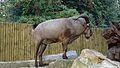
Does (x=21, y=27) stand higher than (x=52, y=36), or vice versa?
(x=52, y=36)

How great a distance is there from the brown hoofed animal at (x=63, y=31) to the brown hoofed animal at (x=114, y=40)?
348mm

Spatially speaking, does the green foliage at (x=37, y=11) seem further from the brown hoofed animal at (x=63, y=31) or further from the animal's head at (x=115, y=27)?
the animal's head at (x=115, y=27)

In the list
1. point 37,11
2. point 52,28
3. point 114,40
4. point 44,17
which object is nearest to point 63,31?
point 52,28

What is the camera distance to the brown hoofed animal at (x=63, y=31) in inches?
102

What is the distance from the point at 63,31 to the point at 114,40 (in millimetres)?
616

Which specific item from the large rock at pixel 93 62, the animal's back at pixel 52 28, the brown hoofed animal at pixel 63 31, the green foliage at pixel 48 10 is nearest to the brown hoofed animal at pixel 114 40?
the large rock at pixel 93 62

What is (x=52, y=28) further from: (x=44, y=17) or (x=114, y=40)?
(x=44, y=17)

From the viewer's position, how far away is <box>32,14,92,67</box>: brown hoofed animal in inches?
102

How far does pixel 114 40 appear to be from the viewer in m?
2.34

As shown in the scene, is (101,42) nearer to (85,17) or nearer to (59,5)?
(59,5)

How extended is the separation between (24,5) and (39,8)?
0.57 m

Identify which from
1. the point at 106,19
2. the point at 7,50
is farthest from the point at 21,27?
the point at 106,19

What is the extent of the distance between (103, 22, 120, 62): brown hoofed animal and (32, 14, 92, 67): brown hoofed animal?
1.14ft

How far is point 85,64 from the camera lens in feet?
7.14
